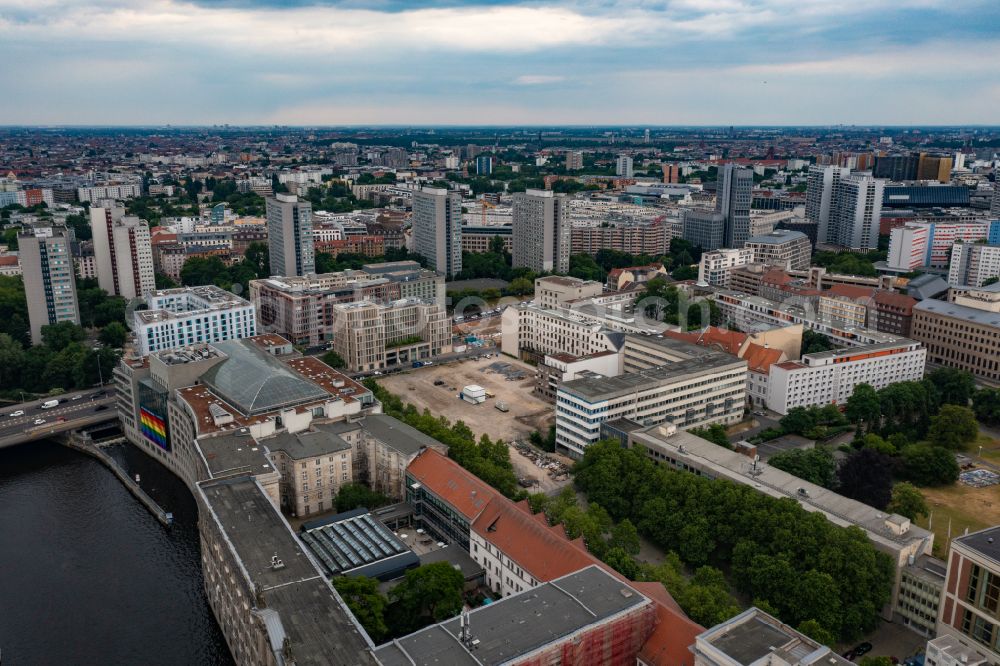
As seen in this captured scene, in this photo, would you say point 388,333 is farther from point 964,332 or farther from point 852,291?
point 964,332

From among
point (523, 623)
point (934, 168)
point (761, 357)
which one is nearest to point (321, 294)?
point (761, 357)

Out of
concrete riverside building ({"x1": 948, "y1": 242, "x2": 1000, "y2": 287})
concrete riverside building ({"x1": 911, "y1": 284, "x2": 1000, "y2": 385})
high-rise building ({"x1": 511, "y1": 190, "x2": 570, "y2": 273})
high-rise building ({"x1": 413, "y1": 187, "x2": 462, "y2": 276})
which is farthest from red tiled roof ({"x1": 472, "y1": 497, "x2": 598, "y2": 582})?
concrete riverside building ({"x1": 948, "y1": 242, "x2": 1000, "y2": 287})

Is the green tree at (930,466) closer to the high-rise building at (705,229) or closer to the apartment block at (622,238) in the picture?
the apartment block at (622,238)

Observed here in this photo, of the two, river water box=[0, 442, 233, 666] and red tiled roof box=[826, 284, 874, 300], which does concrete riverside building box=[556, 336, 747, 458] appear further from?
red tiled roof box=[826, 284, 874, 300]

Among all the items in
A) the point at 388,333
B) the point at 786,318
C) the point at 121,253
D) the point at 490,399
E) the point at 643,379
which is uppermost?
the point at 121,253

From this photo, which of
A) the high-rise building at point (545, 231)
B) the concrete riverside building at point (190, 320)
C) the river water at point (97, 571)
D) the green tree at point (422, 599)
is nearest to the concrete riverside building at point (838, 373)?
the green tree at point (422, 599)
